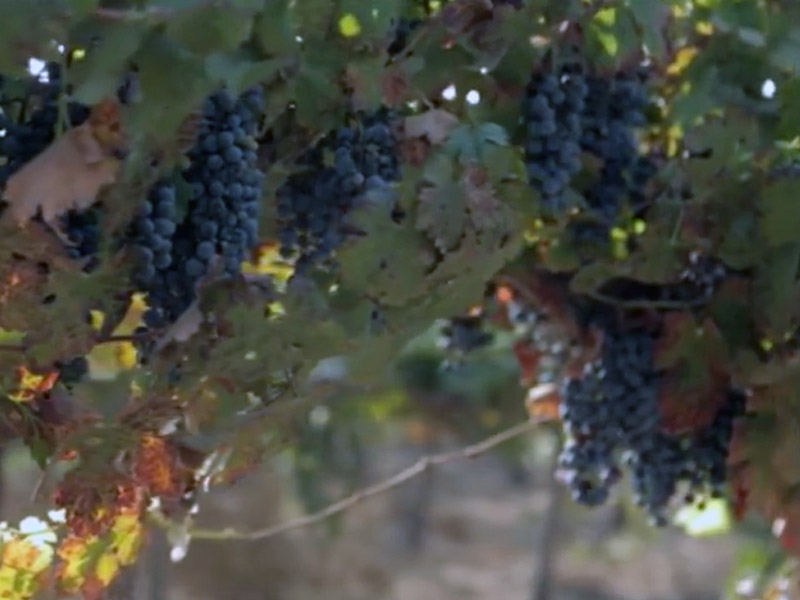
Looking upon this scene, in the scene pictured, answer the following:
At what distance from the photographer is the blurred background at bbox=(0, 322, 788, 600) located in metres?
5.15

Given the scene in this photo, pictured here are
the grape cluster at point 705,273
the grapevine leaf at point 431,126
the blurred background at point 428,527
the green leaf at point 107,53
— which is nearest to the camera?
the green leaf at point 107,53

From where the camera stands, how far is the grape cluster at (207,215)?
41.2 inches

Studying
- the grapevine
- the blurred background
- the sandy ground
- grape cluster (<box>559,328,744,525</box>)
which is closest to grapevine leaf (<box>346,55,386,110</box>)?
the grapevine

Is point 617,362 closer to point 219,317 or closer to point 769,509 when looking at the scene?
point 769,509

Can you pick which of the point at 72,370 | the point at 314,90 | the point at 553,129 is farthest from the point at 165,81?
the point at 553,129

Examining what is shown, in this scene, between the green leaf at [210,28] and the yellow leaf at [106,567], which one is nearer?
the green leaf at [210,28]

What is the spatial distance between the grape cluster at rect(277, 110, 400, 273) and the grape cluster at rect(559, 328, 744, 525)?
18.6 inches

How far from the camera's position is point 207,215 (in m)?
1.06

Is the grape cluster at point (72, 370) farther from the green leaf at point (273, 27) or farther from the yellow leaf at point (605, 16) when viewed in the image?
the yellow leaf at point (605, 16)

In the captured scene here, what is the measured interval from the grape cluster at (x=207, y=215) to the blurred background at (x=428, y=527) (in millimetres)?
2763

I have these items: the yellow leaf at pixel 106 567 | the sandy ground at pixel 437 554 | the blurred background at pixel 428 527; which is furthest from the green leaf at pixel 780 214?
the sandy ground at pixel 437 554

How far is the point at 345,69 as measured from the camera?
1.13 meters

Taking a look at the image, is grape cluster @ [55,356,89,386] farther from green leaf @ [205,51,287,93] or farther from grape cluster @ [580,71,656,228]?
grape cluster @ [580,71,656,228]

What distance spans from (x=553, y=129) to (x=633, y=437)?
17.9 inches
